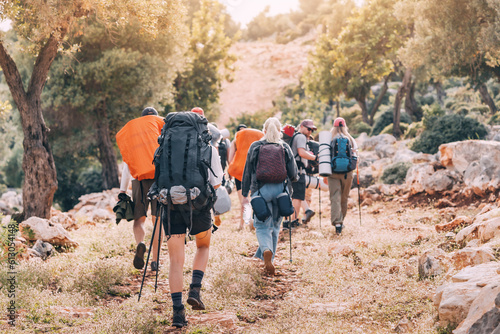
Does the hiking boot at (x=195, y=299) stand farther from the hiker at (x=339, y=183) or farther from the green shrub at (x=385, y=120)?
the green shrub at (x=385, y=120)

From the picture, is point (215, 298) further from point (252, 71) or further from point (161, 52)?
point (252, 71)

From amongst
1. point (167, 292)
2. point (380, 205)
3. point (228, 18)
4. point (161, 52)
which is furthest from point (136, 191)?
point (228, 18)

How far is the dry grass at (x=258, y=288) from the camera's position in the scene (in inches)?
180

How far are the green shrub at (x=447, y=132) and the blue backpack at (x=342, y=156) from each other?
7981mm

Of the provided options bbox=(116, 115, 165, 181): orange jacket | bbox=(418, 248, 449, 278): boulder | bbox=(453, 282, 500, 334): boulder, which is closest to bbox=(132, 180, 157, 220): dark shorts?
bbox=(116, 115, 165, 181): orange jacket

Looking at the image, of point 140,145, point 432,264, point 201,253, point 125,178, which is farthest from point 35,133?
point 432,264

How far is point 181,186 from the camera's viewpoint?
180 inches

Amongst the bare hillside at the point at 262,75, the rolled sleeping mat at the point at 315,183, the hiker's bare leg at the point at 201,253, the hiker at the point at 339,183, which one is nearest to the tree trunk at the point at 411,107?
the rolled sleeping mat at the point at 315,183

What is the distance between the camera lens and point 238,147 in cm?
909

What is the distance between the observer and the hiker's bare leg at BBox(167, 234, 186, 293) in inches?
183

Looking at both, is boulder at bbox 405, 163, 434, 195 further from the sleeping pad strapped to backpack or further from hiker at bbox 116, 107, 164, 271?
the sleeping pad strapped to backpack

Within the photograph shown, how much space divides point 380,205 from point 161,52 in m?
Result: 10.3

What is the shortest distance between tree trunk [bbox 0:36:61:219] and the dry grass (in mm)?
1590

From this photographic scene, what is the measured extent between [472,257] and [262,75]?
60905 mm
